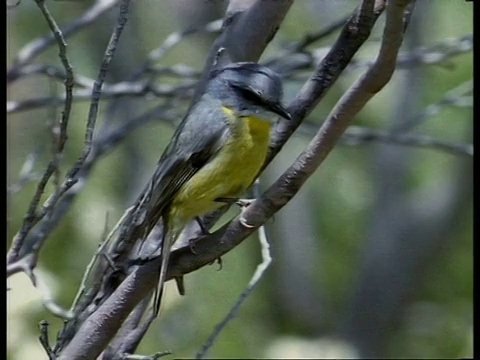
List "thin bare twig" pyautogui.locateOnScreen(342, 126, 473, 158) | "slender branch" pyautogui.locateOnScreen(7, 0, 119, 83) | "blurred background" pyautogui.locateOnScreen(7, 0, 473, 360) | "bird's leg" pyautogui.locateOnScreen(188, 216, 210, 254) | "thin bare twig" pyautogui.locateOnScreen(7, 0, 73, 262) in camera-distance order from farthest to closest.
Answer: "thin bare twig" pyautogui.locateOnScreen(342, 126, 473, 158), "blurred background" pyautogui.locateOnScreen(7, 0, 473, 360), "slender branch" pyautogui.locateOnScreen(7, 0, 119, 83), "bird's leg" pyautogui.locateOnScreen(188, 216, 210, 254), "thin bare twig" pyautogui.locateOnScreen(7, 0, 73, 262)

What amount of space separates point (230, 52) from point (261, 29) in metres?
0.06

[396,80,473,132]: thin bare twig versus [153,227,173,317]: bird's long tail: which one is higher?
[396,80,473,132]: thin bare twig

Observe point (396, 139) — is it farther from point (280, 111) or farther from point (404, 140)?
point (280, 111)

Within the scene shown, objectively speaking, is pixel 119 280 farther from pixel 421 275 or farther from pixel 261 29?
pixel 421 275

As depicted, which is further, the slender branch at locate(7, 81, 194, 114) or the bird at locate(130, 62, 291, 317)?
the slender branch at locate(7, 81, 194, 114)

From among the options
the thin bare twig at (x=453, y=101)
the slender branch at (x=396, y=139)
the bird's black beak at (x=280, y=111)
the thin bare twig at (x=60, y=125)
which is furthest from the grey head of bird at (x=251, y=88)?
the thin bare twig at (x=453, y=101)

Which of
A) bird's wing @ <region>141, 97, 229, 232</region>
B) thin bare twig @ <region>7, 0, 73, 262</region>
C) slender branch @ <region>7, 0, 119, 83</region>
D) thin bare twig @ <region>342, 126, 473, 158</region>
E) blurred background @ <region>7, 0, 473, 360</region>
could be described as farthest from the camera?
thin bare twig @ <region>342, 126, 473, 158</region>

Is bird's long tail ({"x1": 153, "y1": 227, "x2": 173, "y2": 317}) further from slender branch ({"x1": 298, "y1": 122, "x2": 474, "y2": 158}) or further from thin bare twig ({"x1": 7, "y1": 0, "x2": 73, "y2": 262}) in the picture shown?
slender branch ({"x1": 298, "y1": 122, "x2": 474, "y2": 158})

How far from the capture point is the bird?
3.97 ft

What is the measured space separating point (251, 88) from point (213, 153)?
0.53ft

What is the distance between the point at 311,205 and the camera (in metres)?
2.62

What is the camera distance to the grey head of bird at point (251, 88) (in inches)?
45.2

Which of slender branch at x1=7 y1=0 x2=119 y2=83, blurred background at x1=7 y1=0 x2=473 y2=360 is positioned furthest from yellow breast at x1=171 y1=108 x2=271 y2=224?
slender branch at x1=7 y1=0 x2=119 y2=83

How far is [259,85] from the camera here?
3.82 feet
